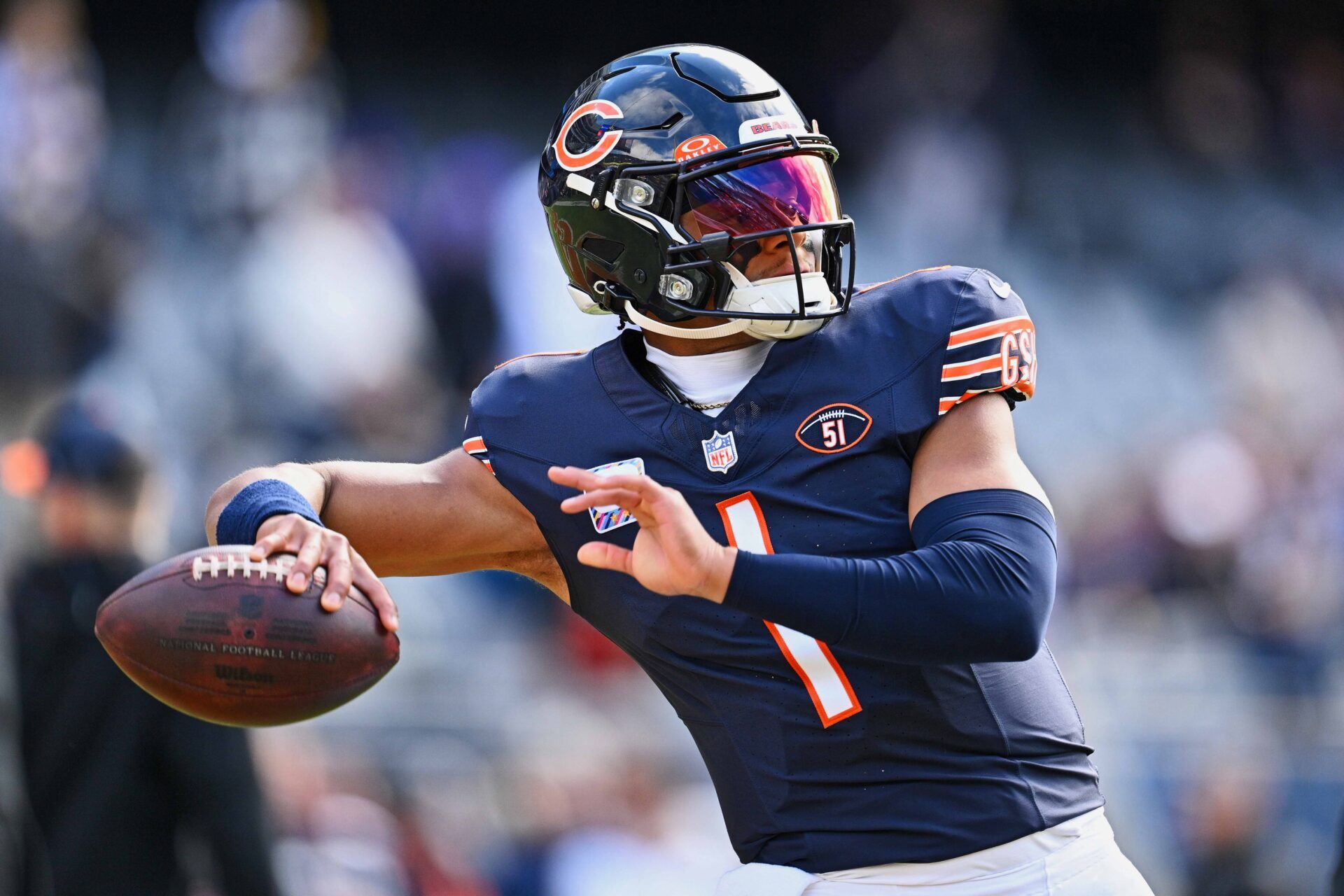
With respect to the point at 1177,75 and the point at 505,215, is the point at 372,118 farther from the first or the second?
the point at 1177,75

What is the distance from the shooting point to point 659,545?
1.72 m

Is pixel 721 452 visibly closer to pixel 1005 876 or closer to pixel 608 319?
pixel 1005 876

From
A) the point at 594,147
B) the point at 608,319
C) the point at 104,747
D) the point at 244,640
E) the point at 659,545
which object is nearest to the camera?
the point at 659,545

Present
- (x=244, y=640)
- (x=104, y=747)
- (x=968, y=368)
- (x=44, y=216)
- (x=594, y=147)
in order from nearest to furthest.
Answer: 1. (x=244, y=640)
2. (x=968, y=368)
3. (x=594, y=147)
4. (x=104, y=747)
5. (x=44, y=216)

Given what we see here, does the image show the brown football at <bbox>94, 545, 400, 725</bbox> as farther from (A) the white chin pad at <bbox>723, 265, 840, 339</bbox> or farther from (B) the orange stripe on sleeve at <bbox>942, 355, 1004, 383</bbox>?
(B) the orange stripe on sleeve at <bbox>942, 355, 1004, 383</bbox>

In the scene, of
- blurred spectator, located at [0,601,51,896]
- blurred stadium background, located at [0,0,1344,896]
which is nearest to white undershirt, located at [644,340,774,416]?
blurred stadium background, located at [0,0,1344,896]

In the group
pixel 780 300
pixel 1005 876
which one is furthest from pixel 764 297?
pixel 1005 876

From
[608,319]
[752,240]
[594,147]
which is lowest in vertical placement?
[608,319]

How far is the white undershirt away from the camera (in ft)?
7.13

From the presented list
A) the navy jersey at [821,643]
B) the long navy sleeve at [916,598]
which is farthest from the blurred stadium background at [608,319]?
the long navy sleeve at [916,598]

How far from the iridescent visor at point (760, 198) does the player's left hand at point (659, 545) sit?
1.90 ft

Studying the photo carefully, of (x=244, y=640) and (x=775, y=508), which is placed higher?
(x=775, y=508)

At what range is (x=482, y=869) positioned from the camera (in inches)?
189

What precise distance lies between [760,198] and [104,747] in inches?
87.8
